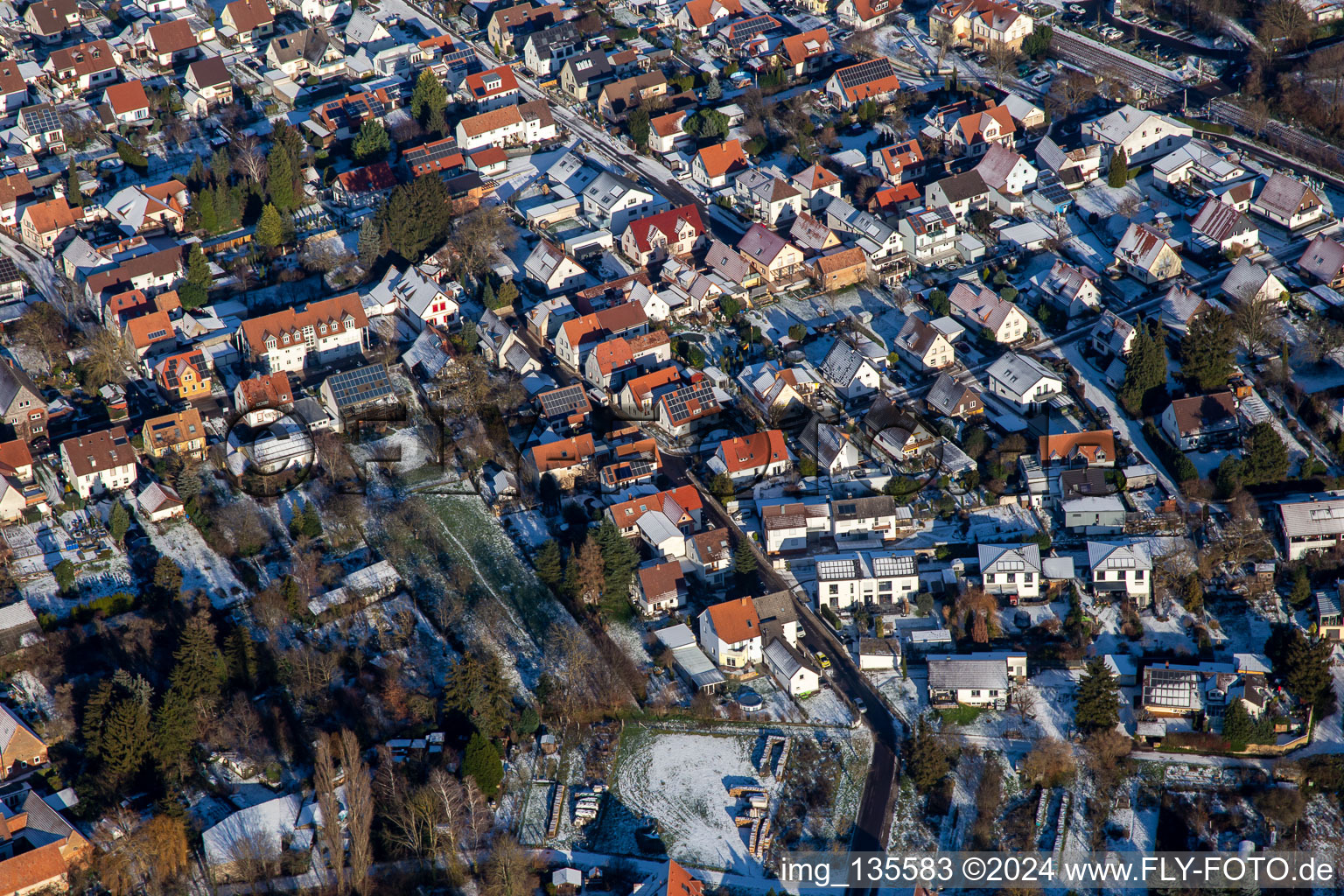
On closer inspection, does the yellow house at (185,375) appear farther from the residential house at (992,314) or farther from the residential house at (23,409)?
the residential house at (992,314)

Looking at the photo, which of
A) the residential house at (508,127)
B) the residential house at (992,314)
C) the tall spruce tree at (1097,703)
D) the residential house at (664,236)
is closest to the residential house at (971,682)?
the tall spruce tree at (1097,703)

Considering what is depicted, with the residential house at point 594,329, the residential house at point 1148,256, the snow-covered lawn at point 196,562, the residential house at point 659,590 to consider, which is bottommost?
the snow-covered lawn at point 196,562

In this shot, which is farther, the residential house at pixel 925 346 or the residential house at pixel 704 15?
the residential house at pixel 704 15

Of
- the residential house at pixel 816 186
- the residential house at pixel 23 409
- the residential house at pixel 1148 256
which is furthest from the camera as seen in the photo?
the residential house at pixel 816 186

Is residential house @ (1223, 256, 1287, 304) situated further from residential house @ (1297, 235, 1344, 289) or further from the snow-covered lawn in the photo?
the snow-covered lawn

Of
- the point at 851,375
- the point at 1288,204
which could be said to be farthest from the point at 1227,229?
the point at 851,375

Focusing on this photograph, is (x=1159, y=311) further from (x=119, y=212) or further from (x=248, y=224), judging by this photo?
(x=119, y=212)

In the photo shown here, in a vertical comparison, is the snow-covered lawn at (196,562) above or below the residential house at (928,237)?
below

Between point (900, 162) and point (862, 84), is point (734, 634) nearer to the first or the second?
point (900, 162)
